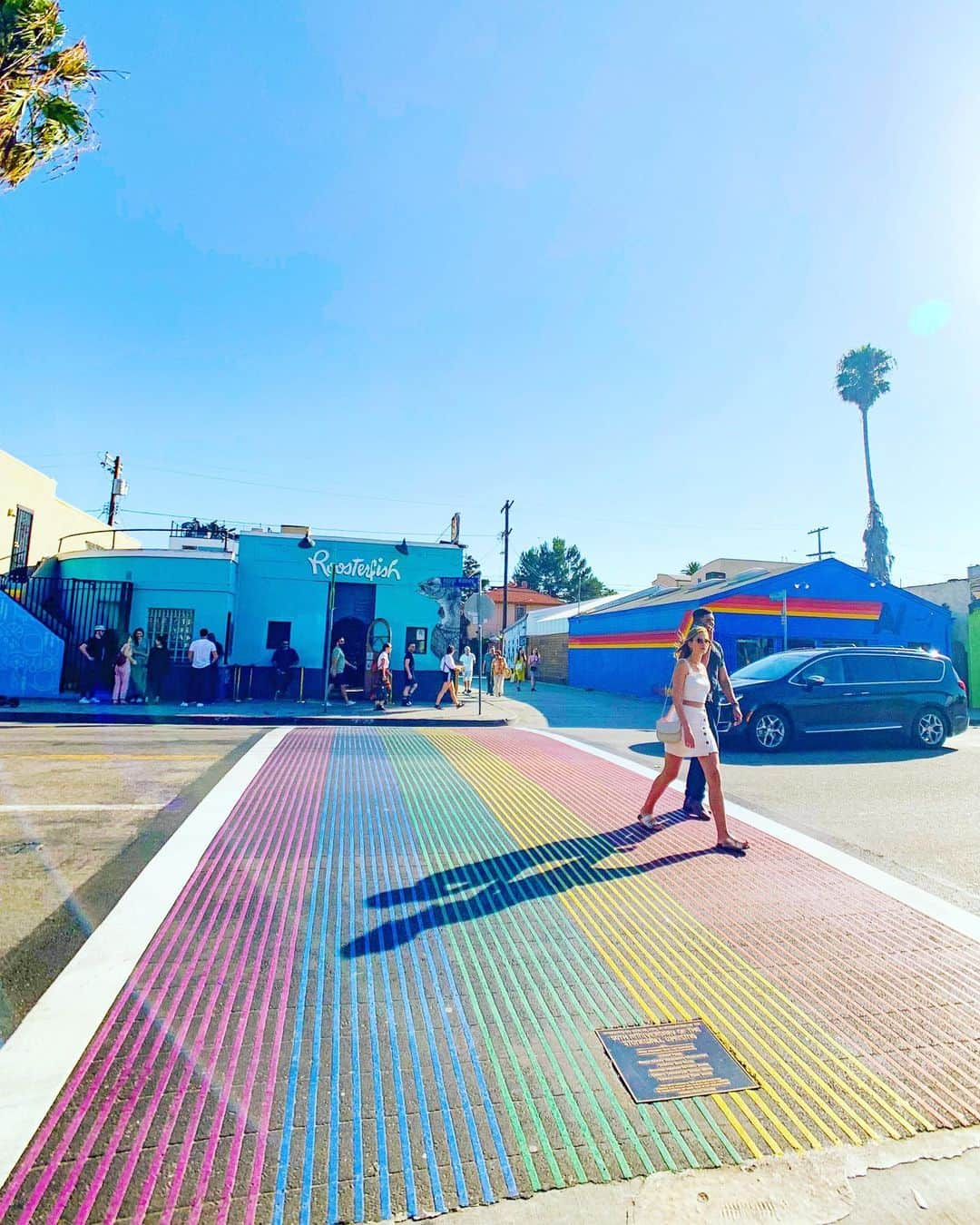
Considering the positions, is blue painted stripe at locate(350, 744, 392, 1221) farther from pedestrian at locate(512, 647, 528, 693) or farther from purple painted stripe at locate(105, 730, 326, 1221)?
pedestrian at locate(512, 647, 528, 693)

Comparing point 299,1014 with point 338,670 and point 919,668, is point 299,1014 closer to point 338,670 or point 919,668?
point 919,668

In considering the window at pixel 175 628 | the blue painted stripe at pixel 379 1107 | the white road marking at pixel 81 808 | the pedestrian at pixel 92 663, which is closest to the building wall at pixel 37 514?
the window at pixel 175 628

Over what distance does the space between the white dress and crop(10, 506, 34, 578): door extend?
2283 cm

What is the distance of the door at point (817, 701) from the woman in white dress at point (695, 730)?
580 cm

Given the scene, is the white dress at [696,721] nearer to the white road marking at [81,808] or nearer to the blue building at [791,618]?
the white road marking at [81,808]

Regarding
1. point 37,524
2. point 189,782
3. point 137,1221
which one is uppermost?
point 37,524

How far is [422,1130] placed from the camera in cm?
221

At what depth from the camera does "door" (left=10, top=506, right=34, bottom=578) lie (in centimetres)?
2155

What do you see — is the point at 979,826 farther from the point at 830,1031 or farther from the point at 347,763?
the point at 347,763

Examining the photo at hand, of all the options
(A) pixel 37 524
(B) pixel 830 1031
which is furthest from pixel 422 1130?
(A) pixel 37 524

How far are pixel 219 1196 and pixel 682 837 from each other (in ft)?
13.9

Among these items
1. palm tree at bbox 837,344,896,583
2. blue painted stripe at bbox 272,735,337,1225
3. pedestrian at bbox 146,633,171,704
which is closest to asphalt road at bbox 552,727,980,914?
blue painted stripe at bbox 272,735,337,1225

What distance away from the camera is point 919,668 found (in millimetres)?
11367

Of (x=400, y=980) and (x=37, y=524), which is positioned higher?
(x=37, y=524)
